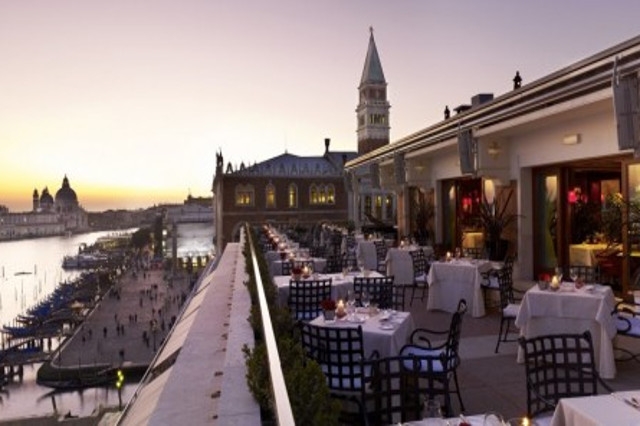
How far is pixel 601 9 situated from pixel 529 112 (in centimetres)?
1063

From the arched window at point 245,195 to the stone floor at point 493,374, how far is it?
41.4 metres

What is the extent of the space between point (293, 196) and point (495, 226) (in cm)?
3974

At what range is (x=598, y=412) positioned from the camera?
2812 mm

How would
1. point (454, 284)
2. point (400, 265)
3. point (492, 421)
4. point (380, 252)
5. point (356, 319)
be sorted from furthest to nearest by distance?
point (380, 252) < point (400, 265) < point (454, 284) < point (356, 319) < point (492, 421)

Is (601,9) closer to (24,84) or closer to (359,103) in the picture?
(24,84)

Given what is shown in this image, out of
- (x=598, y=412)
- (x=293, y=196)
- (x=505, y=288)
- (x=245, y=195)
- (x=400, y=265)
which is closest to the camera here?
(x=598, y=412)

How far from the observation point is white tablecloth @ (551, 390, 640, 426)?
271 cm

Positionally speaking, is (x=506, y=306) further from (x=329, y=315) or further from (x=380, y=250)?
(x=380, y=250)

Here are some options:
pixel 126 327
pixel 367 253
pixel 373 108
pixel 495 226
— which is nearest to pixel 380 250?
pixel 367 253

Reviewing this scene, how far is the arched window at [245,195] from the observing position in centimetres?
4862

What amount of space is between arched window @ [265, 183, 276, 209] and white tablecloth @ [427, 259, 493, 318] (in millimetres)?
40328

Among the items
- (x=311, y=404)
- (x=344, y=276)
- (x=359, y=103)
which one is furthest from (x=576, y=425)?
→ (x=359, y=103)

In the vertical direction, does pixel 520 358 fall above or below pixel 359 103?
below

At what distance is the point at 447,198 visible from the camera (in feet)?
57.2
